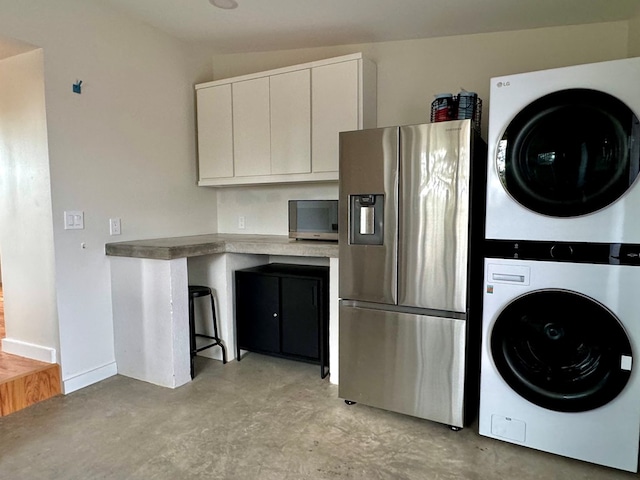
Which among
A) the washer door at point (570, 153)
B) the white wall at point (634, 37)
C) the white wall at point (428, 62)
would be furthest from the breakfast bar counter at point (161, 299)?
the white wall at point (634, 37)

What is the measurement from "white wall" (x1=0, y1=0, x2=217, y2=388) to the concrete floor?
18.9 inches

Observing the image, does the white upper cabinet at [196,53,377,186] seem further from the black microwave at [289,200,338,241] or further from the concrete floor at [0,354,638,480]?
the concrete floor at [0,354,638,480]

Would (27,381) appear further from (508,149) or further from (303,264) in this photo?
(508,149)

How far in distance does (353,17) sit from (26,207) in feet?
8.07

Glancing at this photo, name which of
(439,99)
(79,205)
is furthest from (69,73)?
(439,99)

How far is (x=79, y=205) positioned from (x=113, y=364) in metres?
1.14

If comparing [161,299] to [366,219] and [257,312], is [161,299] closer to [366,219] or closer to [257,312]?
[257,312]

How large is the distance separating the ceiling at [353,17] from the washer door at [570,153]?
0.98 metres

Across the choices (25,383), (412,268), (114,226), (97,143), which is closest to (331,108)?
(412,268)

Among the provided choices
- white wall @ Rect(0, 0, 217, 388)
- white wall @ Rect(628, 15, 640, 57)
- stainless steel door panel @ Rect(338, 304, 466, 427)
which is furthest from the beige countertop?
white wall @ Rect(628, 15, 640, 57)

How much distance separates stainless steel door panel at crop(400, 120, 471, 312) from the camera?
195cm

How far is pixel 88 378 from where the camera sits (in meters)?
2.67

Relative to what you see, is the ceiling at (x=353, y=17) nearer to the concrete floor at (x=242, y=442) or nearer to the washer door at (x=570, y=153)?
the washer door at (x=570, y=153)

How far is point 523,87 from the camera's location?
1.83 meters
